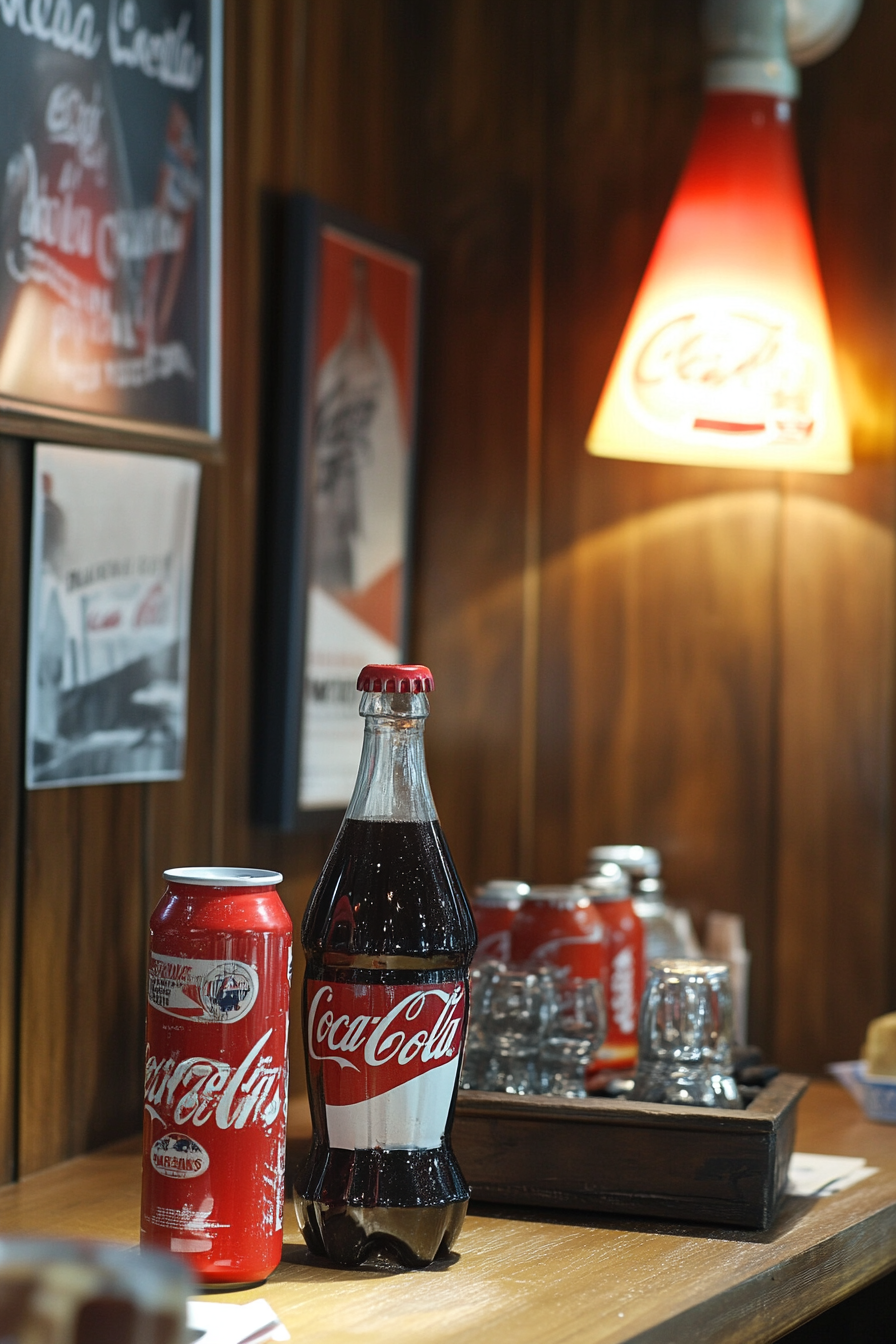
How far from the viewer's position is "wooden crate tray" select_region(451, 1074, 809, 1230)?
3.65 ft

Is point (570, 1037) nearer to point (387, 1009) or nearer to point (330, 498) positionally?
point (387, 1009)

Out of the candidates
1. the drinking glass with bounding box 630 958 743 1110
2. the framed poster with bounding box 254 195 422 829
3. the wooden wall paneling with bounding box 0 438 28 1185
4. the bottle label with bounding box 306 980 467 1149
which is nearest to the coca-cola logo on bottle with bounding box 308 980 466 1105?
the bottle label with bounding box 306 980 467 1149

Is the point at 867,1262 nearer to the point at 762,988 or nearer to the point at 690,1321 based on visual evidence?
the point at 690,1321

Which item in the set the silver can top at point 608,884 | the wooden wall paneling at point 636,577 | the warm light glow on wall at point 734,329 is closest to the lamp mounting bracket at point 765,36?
the warm light glow on wall at point 734,329

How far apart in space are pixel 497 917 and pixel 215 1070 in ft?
1.76

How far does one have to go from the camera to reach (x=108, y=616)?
53.3 inches

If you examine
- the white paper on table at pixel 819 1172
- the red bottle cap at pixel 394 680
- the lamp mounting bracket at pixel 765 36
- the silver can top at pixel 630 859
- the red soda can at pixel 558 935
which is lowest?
the white paper on table at pixel 819 1172

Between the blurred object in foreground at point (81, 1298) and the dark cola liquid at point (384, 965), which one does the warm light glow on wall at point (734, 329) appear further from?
the blurred object in foreground at point (81, 1298)

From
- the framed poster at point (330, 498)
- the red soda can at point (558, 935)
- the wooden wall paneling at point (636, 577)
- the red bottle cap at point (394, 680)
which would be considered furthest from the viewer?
the wooden wall paneling at point (636, 577)

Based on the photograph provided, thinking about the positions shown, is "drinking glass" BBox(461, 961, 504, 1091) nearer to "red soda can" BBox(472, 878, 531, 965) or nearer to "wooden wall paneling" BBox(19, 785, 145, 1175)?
"red soda can" BBox(472, 878, 531, 965)

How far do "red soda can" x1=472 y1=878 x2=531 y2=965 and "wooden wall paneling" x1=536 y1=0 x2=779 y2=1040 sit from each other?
38 cm

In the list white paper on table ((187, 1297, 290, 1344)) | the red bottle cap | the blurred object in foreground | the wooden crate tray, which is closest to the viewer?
the blurred object in foreground

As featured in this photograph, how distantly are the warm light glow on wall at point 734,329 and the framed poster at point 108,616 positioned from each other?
459 millimetres

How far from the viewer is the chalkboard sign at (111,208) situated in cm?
124
